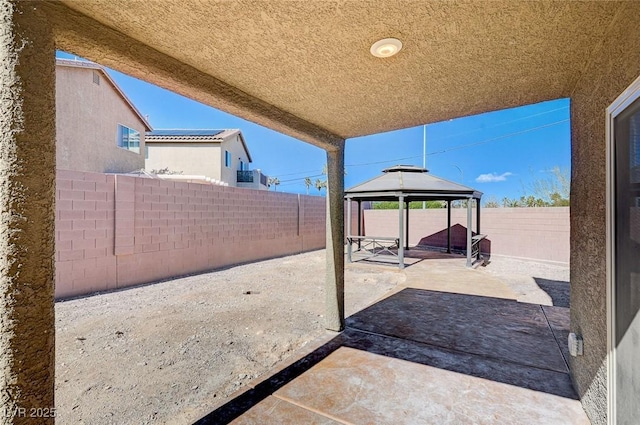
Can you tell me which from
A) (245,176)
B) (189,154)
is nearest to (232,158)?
(245,176)

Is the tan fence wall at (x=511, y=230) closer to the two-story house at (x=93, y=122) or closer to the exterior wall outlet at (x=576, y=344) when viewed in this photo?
the exterior wall outlet at (x=576, y=344)

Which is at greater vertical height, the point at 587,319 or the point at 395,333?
the point at 587,319

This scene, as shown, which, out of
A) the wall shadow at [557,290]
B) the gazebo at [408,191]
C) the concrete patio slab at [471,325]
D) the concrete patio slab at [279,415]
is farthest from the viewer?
the gazebo at [408,191]

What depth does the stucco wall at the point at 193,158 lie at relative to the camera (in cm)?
1647

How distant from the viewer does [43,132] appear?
1.16 metres

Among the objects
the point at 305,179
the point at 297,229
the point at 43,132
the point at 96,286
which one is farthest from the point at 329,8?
the point at 305,179

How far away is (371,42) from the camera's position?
1.68 meters

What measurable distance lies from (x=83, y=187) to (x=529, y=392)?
21.8 ft

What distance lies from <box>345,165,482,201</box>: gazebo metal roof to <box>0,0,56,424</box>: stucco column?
24.4ft

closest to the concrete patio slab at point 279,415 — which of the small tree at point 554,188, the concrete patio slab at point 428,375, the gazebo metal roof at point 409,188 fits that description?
the concrete patio slab at point 428,375

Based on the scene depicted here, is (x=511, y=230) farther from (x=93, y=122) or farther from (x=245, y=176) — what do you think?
(x=245, y=176)

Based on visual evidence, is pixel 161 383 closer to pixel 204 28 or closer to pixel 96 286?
pixel 204 28

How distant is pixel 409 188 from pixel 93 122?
37.4 ft

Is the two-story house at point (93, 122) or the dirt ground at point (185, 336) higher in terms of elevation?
the two-story house at point (93, 122)
